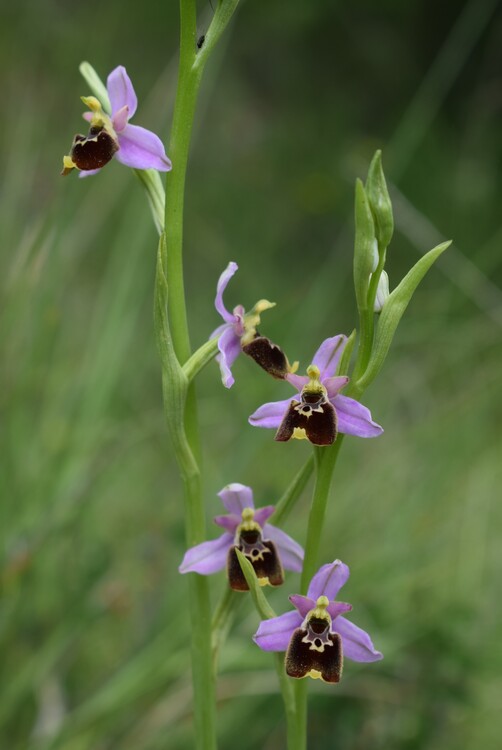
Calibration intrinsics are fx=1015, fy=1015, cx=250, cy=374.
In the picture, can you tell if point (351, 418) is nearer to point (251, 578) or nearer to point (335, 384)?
point (335, 384)

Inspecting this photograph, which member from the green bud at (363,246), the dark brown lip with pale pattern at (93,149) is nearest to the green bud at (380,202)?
the green bud at (363,246)

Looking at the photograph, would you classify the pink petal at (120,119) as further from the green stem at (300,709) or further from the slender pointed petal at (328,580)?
the green stem at (300,709)

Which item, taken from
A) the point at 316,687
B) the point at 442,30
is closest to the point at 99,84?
the point at 316,687

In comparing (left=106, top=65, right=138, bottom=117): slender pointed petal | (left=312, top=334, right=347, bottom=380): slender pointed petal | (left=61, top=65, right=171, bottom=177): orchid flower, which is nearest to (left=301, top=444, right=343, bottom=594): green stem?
(left=312, top=334, right=347, bottom=380): slender pointed petal

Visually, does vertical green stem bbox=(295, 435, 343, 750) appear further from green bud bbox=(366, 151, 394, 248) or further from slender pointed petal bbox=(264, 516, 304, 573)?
green bud bbox=(366, 151, 394, 248)

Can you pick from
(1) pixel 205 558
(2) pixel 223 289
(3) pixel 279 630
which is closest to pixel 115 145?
(2) pixel 223 289

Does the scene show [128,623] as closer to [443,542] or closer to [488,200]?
[443,542]
